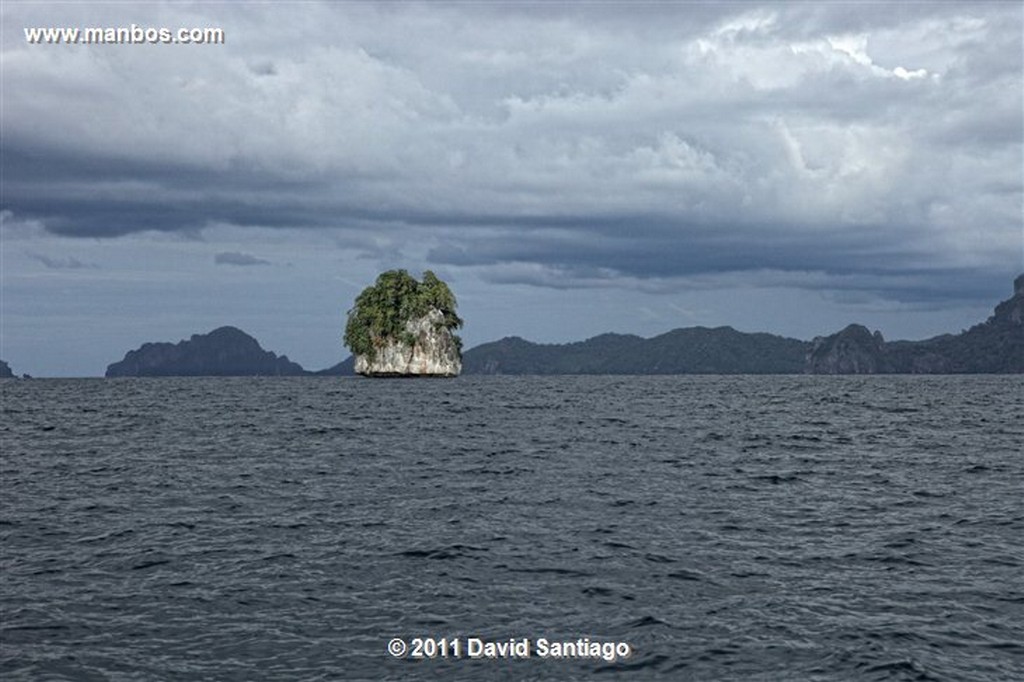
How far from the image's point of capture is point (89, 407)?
91062 mm

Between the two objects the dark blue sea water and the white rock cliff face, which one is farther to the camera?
the white rock cliff face

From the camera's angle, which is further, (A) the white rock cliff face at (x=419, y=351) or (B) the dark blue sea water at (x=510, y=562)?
(A) the white rock cliff face at (x=419, y=351)

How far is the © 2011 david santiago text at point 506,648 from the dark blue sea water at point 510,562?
18 cm

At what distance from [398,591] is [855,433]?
49.2 meters

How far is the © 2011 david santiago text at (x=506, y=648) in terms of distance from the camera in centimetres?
1430

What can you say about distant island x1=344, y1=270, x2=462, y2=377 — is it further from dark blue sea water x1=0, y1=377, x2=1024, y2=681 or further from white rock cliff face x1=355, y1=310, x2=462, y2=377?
dark blue sea water x1=0, y1=377, x2=1024, y2=681

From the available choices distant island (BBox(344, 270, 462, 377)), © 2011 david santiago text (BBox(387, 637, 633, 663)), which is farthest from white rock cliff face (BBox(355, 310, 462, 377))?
© 2011 david santiago text (BBox(387, 637, 633, 663))

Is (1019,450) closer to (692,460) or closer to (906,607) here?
(692,460)

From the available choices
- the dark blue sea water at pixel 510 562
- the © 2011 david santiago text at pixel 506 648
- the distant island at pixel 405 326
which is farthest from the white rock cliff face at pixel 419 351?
the © 2011 david santiago text at pixel 506 648

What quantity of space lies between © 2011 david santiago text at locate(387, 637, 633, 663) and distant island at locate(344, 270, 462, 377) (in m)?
178

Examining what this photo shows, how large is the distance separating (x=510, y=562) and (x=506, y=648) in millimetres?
5805

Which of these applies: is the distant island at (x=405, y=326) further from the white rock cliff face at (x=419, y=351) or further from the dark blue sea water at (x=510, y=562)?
the dark blue sea water at (x=510, y=562)

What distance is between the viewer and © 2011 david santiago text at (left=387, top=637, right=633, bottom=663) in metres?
14.3

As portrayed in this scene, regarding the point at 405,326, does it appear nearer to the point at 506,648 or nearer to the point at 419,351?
the point at 419,351
